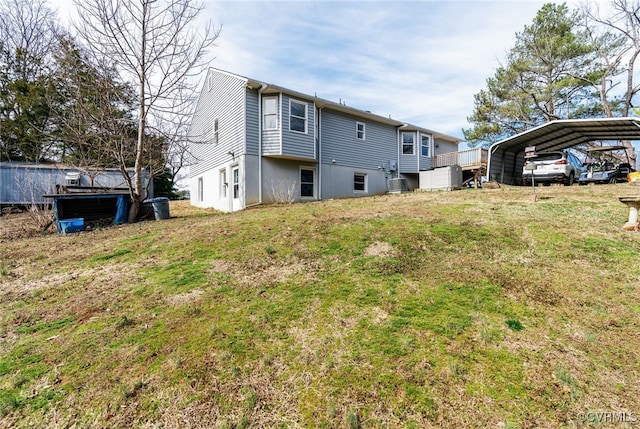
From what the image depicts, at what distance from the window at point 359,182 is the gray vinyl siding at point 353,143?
48 centimetres

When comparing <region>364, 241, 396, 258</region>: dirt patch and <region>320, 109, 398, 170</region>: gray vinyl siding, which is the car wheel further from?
<region>364, 241, 396, 258</region>: dirt patch

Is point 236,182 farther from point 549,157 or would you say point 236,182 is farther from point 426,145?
point 549,157

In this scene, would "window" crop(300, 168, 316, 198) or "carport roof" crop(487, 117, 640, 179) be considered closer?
"carport roof" crop(487, 117, 640, 179)

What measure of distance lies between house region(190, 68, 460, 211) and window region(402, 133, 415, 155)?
24 mm

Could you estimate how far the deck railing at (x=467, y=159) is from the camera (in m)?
15.7

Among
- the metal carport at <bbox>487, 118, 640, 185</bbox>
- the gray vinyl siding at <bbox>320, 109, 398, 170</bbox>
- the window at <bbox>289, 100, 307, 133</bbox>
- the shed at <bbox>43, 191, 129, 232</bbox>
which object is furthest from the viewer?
the gray vinyl siding at <bbox>320, 109, 398, 170</bbox>

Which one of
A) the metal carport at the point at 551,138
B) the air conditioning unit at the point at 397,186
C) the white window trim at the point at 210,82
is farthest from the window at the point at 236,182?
the metal carport at the point at 551,138

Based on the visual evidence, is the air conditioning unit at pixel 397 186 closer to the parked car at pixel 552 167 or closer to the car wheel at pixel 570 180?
the parked car at pixel 552 167

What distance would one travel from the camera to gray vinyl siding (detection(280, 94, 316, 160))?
12469 millimetres

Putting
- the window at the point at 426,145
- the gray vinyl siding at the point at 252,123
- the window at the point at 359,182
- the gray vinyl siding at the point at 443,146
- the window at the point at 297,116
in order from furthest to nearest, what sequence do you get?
the gray vinyl siding at the point at 443,146, the window at the point at 426,145, the window at the point at 359,182, the window at the point at 297,116, the gray vinyl siding at the point at 252,123

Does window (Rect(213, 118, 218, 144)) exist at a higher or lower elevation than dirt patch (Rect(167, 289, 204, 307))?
higher

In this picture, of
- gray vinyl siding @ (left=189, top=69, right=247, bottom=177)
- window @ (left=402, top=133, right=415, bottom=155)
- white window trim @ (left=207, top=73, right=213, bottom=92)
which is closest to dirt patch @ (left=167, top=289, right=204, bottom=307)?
gray vinyl siding @ (left=189, top=69, right=247, bottom=177)

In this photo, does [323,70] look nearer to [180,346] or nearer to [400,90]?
[400,90]

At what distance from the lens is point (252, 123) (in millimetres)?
12234
